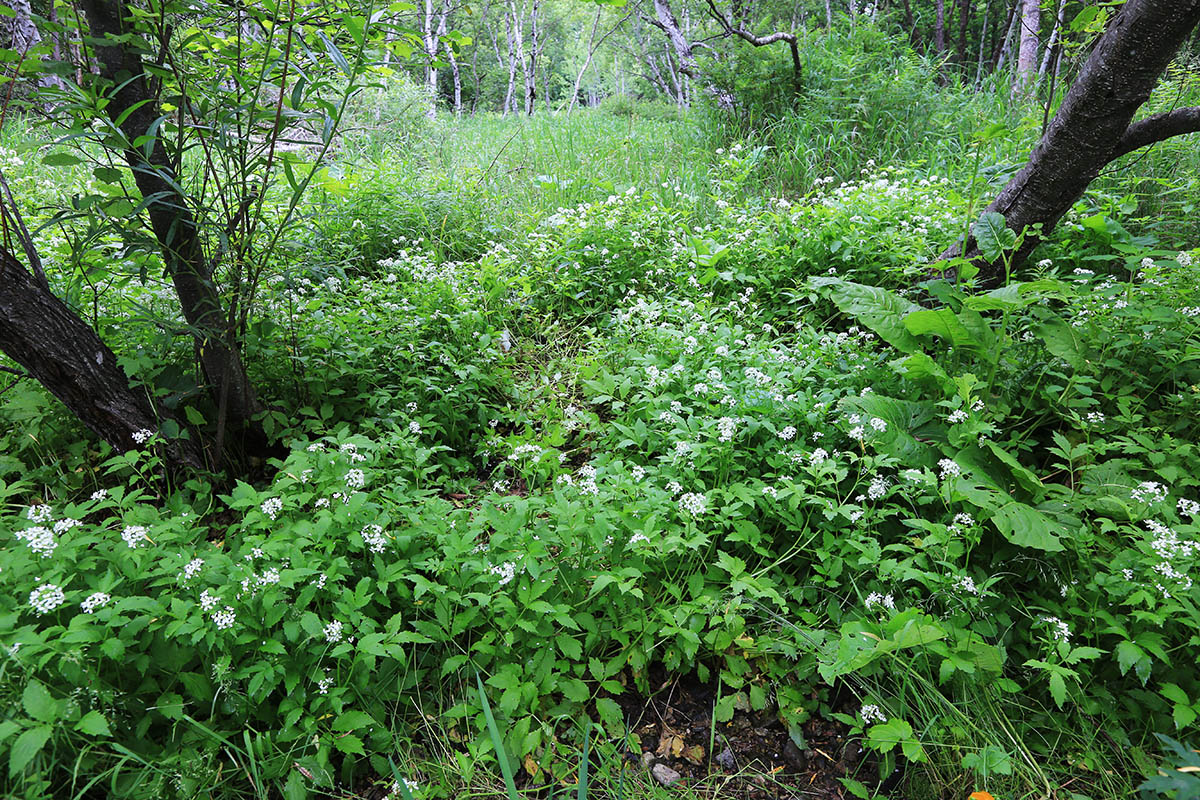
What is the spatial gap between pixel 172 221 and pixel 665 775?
266 centimetres

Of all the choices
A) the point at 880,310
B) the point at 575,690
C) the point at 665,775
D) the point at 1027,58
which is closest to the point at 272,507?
the point at 575,690

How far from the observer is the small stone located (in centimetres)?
186

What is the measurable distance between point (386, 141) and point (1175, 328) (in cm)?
840

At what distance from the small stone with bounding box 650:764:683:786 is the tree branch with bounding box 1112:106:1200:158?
351 centimetres

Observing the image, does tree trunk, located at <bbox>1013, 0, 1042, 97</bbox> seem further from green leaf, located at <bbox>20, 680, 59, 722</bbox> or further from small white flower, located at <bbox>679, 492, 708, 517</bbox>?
green leaf, located at <bbox>20, 680, 59, 722</bbox>

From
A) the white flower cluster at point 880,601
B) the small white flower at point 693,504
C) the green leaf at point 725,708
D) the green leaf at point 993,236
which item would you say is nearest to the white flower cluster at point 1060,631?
the white flower cluster at point 880,601

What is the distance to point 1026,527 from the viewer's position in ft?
6.61

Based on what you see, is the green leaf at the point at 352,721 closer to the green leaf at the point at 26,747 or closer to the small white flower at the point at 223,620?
the small white flower at the point at 223,620

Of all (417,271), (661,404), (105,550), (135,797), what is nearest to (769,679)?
(661,404)

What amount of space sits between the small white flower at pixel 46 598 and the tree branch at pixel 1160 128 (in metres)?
4.53

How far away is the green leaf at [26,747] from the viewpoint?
4.21 ft

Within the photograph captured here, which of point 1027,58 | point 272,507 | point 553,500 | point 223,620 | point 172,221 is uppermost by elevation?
point 1027,58

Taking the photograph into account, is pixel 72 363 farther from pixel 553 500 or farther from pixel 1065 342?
pixel 1065 342

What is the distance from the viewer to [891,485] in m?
2.38
